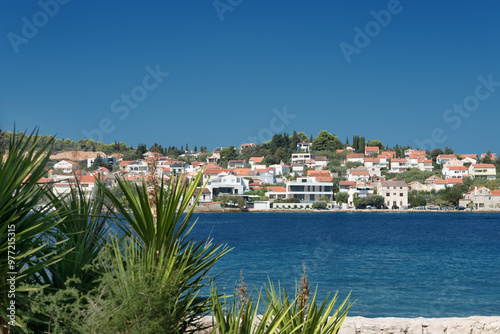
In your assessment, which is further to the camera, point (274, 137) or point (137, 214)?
point (274, 137)

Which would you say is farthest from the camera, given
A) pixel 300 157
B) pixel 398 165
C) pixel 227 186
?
pixel 300 157

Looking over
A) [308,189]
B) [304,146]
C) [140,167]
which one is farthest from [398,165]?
[140,167]

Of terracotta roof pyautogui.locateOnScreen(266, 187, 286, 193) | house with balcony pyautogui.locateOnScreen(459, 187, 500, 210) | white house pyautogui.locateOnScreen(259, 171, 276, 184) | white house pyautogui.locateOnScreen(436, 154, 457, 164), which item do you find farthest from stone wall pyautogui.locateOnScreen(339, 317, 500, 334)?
white house pyautogui.locateOnScreen(436, 154, 457, 164)

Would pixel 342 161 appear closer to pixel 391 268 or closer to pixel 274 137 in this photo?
pixel 274 137

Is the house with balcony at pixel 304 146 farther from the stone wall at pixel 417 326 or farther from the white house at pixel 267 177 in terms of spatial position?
the stone wall at pixel 417 326

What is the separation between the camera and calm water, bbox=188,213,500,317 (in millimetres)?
13945

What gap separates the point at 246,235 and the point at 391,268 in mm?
18876

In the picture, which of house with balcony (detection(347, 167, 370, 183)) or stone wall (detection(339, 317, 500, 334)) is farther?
house with balcony (detection(347, 167, 370, 183))

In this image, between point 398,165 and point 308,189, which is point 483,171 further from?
point 308,189

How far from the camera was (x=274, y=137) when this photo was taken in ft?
440

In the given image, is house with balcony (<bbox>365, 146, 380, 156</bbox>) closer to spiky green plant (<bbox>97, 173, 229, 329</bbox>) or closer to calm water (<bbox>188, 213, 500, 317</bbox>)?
calm water (<bbox>188, 213, 500, 317</bbox>)

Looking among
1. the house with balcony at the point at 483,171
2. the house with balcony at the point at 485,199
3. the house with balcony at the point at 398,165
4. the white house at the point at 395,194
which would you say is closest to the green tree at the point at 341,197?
the white house at the point at 395,194

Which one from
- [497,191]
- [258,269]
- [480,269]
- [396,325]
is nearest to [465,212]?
[497,191]

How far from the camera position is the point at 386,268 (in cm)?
2211
